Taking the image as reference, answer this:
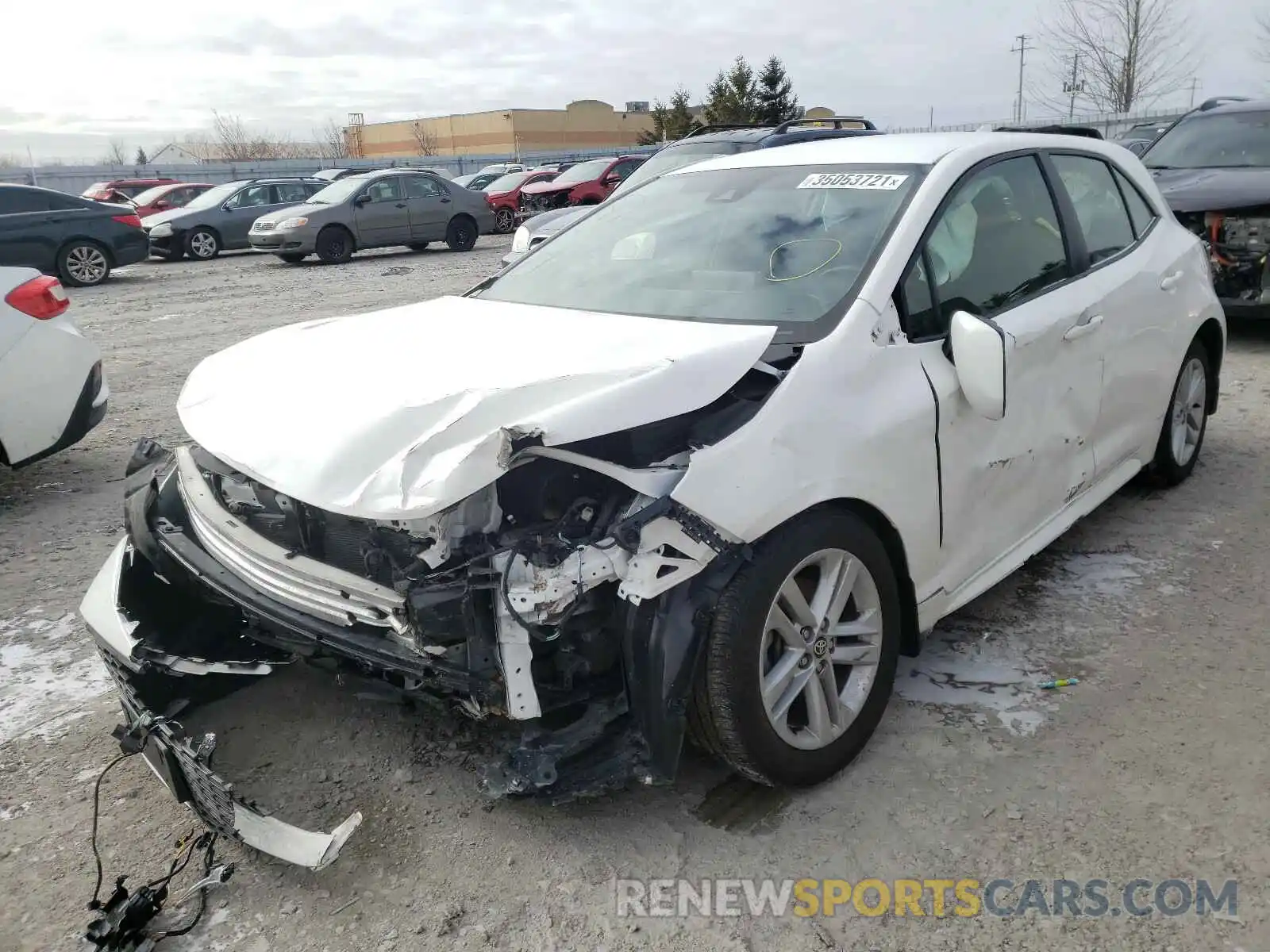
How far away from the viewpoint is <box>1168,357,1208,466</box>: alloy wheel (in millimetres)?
4508

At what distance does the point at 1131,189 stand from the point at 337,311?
895cm

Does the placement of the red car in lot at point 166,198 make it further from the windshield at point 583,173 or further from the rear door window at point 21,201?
the windshield at point 583,173

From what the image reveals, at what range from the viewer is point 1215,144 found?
8.62 metres

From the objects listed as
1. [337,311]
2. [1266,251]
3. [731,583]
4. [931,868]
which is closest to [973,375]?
[731,583]

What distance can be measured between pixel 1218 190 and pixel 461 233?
541 inches

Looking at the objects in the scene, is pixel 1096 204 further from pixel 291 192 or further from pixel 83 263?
pixel 291 192

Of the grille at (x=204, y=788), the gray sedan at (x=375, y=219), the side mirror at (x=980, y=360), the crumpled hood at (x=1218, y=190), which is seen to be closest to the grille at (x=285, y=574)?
the grille at (x=204, y=788)

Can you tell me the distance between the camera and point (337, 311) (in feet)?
37.0

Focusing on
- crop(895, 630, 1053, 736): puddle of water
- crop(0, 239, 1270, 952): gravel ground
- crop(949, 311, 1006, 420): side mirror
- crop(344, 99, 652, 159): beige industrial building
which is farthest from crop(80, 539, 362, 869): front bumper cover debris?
crop(344, 99, 652, 159): beige industrial building

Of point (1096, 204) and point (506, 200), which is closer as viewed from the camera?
point (1096, 204)

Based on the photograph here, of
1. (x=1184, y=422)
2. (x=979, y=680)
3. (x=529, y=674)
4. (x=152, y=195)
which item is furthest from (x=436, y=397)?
(x=152, y=195)

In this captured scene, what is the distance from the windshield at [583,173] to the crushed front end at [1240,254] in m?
14.2

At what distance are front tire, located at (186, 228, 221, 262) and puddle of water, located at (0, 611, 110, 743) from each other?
53.8 feet

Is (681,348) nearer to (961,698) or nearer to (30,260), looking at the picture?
(961,698)
